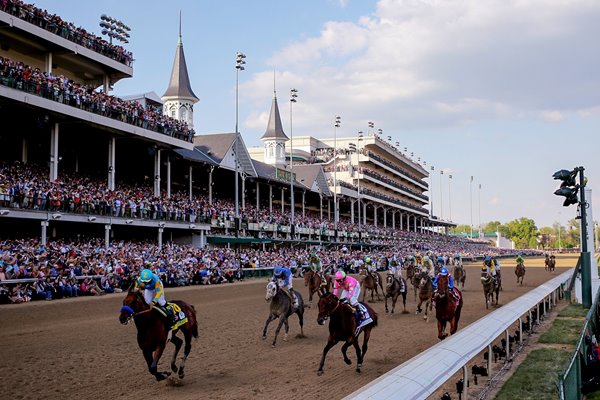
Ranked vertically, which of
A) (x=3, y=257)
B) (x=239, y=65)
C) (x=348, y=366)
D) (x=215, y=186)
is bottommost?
(x=348, y=366)

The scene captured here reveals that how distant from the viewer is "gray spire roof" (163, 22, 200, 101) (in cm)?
4928

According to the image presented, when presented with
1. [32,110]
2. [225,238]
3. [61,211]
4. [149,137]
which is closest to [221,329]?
[61,211]

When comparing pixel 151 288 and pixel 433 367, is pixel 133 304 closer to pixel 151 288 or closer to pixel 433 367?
pixel 151 288

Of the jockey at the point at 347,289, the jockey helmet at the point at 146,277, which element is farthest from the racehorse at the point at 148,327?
the jockey at the point at 347,289

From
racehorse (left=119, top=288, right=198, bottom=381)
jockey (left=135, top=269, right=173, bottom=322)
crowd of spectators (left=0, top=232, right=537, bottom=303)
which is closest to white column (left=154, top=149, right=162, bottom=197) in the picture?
crowd of spectators (left=0, top=232, right=537, bottom=303)

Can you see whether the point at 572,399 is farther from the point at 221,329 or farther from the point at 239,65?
the point at 239,65

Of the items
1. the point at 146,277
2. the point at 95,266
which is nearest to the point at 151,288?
the point at 146,277

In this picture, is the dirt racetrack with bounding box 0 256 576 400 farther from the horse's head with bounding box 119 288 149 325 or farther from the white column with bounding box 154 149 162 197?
the white column with bounding box 154 149 162 197

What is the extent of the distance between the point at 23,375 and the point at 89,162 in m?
27.6

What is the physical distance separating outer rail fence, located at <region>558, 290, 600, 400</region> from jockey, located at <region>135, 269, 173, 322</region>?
5550 mm

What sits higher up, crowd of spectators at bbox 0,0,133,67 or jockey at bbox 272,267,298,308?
crowd of spectators at bbox 0,0,133,67

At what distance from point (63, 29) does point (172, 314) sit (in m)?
25.0

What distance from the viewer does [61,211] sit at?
25.4 m

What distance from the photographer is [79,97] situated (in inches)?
1094
